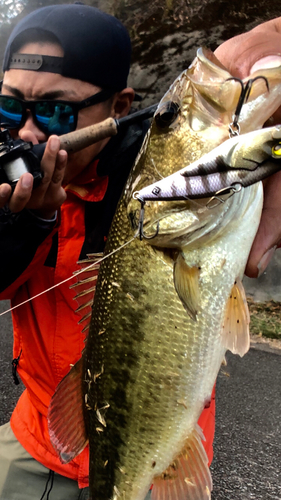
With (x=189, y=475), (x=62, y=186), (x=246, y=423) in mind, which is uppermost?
(x=62, y=186)

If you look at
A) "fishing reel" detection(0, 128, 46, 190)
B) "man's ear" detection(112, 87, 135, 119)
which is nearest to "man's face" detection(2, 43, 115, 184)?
"man's ear" detection(112, 87, 135, 119)

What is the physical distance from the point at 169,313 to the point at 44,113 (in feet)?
3.61

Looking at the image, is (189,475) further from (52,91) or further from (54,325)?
(52,91)

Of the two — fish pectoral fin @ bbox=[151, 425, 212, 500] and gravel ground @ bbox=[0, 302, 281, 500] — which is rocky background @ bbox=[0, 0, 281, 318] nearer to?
gravel ground @ bbox=[0, 302, 281, 500]

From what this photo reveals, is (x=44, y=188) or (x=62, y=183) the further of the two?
(x=62, y=183)

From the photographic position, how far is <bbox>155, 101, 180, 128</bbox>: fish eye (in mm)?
1029

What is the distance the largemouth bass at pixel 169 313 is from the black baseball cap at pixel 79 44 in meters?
0.88

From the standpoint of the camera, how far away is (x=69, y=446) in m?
1.30

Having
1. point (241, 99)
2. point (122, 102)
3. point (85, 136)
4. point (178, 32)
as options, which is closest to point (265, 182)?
point (241, 99)

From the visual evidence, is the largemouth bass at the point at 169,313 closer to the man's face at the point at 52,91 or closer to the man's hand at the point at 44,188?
the man's hand at the point at 44,188

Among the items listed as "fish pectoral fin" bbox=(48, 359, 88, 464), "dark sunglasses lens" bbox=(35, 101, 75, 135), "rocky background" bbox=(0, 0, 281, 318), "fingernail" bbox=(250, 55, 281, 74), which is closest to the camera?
"fingernail" bbox=(250, 55, 281, 74)

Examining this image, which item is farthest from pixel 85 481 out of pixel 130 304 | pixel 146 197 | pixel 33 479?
pixel 146 197

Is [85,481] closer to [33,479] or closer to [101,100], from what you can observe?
[33,479]

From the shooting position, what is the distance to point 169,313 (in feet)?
3.59
